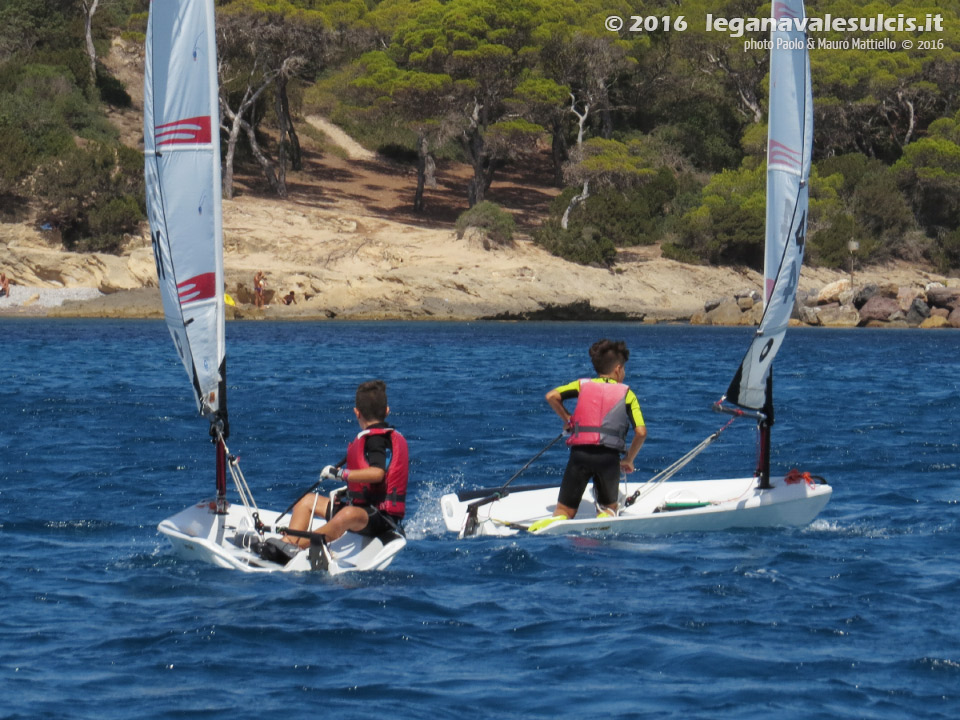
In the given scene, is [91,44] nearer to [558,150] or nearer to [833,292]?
[558,150]

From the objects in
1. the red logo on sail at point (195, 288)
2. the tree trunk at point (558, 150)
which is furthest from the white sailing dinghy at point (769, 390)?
the tree trunk at point (558, 150)

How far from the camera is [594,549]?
8.96 meters

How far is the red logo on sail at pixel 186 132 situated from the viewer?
8094 mm

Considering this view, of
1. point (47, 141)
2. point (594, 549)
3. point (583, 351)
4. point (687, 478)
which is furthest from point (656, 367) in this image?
point (47, 141)

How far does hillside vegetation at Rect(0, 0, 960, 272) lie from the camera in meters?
44.7

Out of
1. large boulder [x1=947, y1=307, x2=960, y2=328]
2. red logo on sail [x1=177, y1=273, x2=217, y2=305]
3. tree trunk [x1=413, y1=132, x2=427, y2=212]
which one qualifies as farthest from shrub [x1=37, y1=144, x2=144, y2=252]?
red logo on sail [x1=177, y1=273, x2=217, y2=305]

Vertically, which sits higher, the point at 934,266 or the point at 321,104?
the point at 321,104

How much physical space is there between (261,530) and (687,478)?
237 inches

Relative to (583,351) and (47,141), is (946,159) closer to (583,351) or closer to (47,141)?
(583,351)

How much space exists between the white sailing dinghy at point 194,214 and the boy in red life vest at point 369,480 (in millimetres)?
157

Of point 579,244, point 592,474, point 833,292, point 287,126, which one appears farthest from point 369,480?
point 287,126

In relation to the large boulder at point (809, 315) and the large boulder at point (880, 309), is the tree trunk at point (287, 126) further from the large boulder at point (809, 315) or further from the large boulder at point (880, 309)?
the large boulder at point (880, 309)

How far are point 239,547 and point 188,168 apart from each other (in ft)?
8.20

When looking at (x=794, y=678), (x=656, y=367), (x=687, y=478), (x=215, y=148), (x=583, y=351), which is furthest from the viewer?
(x=583, y=351)
